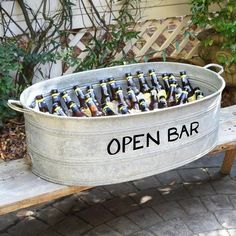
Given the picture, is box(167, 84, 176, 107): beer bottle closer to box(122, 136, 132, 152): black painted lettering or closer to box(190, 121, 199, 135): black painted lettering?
box(190, 121, 199, 135): black painted lettering

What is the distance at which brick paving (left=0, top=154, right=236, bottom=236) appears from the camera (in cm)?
263

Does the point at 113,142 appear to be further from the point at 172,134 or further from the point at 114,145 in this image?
the point at 172,134

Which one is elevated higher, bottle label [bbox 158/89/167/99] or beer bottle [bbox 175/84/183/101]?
beer bottle [bbox 175/84/183/101]

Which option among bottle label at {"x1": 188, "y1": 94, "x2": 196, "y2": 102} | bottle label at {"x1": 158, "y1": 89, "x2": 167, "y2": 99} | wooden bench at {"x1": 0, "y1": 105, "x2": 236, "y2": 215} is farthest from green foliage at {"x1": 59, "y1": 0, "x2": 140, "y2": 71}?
wooden bench at {"x1": 0, "y1": 105, "x2": 236, "y2": 215}

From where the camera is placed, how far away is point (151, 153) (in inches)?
88.6

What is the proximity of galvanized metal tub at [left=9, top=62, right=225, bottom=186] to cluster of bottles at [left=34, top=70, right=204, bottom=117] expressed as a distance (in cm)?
15

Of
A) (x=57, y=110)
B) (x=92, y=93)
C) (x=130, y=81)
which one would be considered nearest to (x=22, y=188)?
(x=57, y=110)

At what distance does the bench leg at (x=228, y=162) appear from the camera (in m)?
3.07

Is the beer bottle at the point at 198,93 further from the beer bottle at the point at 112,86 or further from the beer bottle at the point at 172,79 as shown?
the beer bottle at the point at 112,86

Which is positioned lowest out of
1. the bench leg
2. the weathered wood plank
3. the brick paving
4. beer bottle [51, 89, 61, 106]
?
the brick paving

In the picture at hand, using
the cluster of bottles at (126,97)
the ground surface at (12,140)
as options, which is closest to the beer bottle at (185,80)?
the cluster of bottles at (126,97)

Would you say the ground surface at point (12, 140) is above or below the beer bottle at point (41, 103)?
below

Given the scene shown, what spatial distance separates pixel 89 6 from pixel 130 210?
155cm

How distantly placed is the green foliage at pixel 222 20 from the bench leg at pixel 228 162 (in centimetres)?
84
